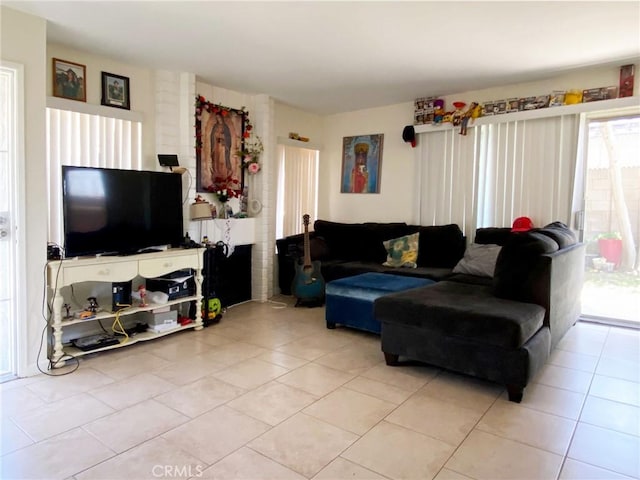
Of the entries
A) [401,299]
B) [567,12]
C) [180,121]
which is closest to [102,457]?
[401,299]

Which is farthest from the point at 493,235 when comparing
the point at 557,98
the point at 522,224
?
the point at 557,98

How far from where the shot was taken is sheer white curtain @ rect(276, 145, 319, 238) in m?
5.49

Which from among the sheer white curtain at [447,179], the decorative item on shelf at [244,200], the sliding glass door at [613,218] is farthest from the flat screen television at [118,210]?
the sliding glass door at [613,218]

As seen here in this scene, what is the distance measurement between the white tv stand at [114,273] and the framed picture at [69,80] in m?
1.38

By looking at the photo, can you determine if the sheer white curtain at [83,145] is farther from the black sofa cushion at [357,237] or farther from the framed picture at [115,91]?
the black sofa cushion at [357,237]

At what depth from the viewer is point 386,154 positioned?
18.0ft

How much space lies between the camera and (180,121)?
412cm

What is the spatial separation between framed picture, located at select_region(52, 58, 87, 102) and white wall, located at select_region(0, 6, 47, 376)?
20.4 inches

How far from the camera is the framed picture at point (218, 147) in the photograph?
443cm

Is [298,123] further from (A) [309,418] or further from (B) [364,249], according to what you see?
(A) [309,418]

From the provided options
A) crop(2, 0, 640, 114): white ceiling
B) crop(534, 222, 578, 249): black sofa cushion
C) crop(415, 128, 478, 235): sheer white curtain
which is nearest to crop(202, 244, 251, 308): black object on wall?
crop(2, 0, 640, 114): white ceiling

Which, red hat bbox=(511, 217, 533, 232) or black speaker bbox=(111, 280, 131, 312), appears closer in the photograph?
black speaker bbox=(111, 280, 131, 312)

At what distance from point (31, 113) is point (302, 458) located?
9.13 feet

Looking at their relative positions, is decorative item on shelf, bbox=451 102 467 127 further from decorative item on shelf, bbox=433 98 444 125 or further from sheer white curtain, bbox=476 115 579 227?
sheer white curtain, bbox=476 115 579 227
